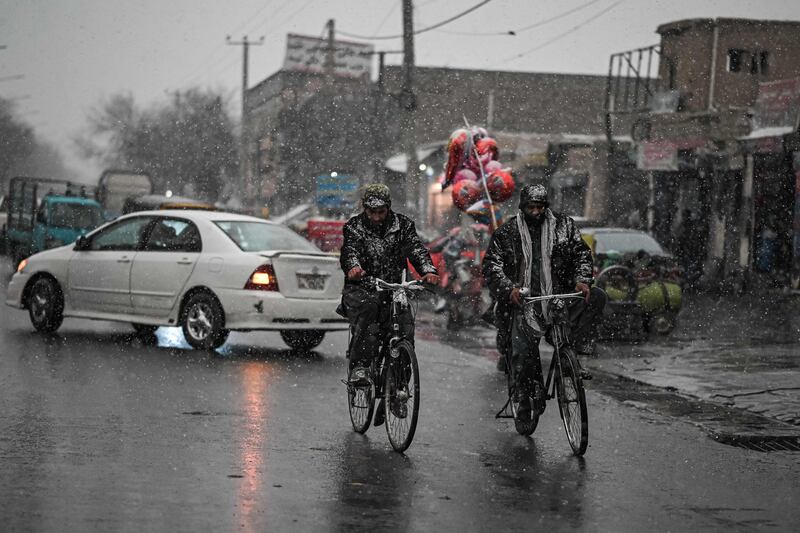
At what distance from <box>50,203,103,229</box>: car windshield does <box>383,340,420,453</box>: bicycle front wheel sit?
25084 millimetres

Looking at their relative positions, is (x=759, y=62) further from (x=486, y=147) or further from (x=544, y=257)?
(x=544, y=257)

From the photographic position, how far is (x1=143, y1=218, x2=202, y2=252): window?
14188 millimetres

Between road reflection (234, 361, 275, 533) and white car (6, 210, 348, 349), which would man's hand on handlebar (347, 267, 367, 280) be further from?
white car (6, 210, 348, 349)

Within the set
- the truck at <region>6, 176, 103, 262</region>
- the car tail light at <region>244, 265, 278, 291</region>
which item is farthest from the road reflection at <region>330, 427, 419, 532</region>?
the truck at <region>6, 176, 103, 262</region>

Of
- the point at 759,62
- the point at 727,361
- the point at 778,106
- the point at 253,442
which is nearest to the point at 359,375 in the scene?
the point at 253,442

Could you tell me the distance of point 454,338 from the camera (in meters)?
17.3

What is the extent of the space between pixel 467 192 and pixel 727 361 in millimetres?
4480

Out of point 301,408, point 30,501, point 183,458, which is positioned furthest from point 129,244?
point 30,501

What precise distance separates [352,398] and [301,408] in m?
1.10

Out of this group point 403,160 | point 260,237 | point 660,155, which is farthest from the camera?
point 403,160

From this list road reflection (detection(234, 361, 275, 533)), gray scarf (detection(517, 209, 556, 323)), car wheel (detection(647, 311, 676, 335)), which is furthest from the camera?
car wheel (detection(647, 311, 676, 335))

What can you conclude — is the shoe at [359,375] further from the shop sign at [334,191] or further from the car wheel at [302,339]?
the shop sign at [334,191]

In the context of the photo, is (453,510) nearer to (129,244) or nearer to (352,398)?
(352,398)

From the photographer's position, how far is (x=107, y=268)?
1480cm
